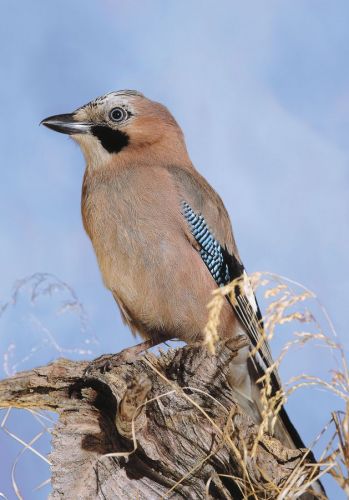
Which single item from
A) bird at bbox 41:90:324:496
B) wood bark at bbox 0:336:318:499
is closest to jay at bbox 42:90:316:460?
bird at bbox 41:90:324:496

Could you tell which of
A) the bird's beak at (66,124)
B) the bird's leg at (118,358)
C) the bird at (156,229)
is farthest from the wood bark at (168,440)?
the bird's beak at (66,124)

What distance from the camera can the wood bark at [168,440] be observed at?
386 centimetres

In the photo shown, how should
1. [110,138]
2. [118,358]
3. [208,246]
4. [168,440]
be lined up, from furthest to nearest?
[110,138] → [208,246] → [118,358] → [168,440]

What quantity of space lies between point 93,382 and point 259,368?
1.07 meters

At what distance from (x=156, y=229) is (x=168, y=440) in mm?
1268

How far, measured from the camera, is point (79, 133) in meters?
5.09

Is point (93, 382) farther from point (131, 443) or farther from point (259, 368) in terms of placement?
point (259, 368)

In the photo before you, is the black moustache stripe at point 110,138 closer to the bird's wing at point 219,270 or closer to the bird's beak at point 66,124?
the bird's beak at point 66,124

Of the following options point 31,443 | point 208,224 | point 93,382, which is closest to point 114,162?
point 208,224

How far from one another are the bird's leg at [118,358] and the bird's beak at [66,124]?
148 cm

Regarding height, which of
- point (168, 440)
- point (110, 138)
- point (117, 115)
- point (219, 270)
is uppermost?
point (117, 115)

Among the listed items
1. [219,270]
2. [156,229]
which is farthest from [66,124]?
[219,270]

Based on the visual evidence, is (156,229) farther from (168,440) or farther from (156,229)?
(168,440)

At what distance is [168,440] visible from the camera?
390cm
